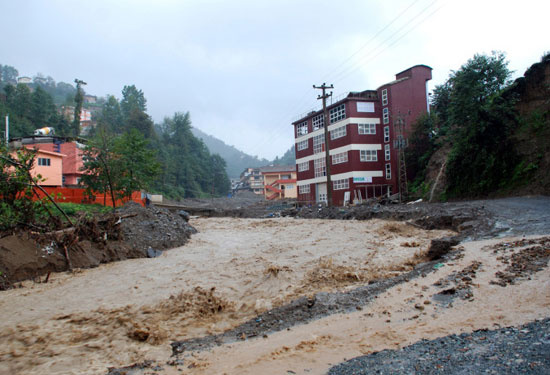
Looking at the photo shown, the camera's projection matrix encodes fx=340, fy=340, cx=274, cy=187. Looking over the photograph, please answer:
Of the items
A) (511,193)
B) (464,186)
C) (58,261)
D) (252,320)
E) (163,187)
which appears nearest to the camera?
(252,320)

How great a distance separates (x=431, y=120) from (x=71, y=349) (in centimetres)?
3640

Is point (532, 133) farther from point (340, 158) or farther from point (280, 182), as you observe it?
point (280, 182)

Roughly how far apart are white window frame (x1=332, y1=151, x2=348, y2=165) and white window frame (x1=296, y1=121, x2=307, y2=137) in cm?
806

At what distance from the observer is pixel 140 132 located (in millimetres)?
47094

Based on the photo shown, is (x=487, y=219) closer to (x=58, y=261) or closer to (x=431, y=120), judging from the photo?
(x=58, y=261)

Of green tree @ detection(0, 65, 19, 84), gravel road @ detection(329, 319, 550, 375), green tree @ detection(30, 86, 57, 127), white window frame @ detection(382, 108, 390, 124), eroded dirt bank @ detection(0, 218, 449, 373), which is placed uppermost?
green tree @ detection(0, 65, 19, 84)

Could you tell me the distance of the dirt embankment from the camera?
1055 cm

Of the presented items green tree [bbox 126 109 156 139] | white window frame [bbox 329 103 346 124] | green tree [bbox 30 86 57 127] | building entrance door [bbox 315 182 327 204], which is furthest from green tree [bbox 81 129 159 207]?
green tree [bbox 126 109 156 139]

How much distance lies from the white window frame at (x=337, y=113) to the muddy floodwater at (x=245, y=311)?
93.7ft

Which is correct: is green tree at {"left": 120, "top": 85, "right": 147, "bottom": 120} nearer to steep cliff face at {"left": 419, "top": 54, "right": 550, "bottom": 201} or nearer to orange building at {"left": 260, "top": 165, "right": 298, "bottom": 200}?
orange building at {"left": 260, "top": 165, "right": 298, "bottom": 200}

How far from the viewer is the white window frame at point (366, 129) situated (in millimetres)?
36875

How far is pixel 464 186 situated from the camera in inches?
984

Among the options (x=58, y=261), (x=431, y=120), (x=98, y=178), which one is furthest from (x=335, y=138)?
(x=58, y=261)

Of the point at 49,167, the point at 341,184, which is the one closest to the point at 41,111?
the point at 49,167
